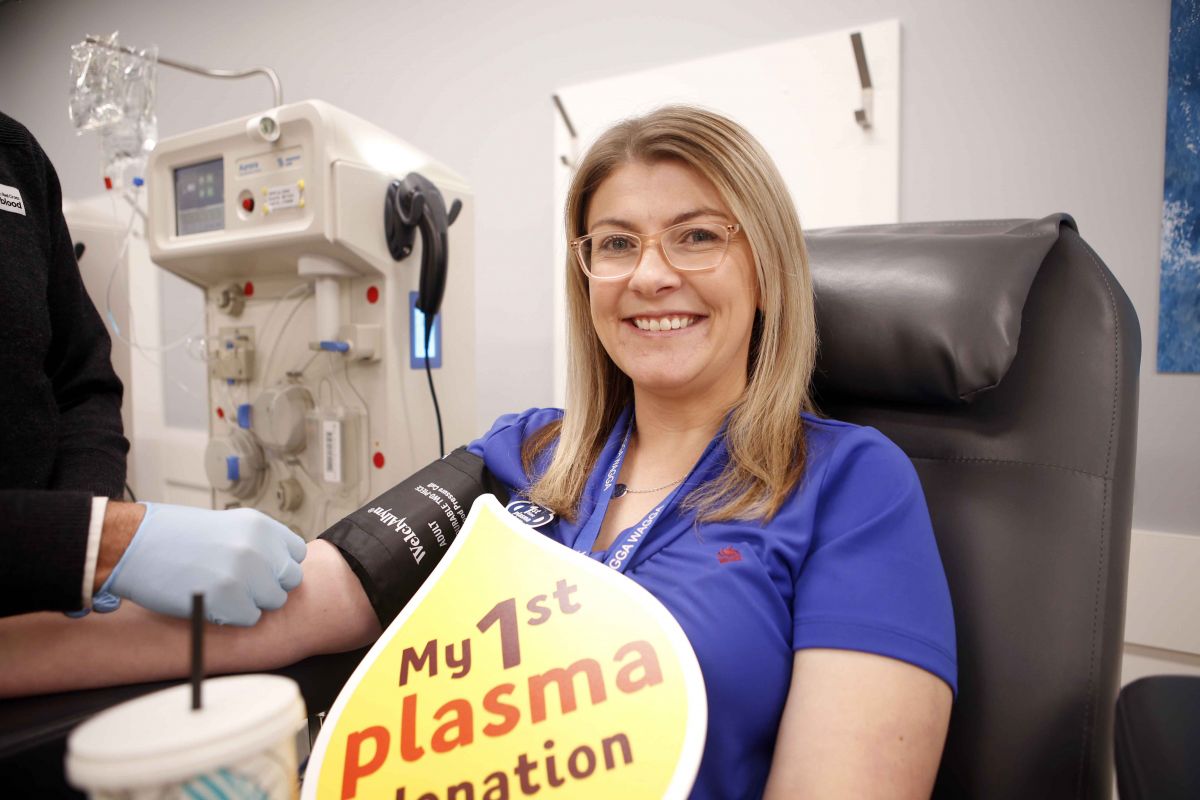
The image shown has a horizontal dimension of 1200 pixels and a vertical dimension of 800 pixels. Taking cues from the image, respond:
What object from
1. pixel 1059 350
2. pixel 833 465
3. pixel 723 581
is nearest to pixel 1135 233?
pixel 1059 350

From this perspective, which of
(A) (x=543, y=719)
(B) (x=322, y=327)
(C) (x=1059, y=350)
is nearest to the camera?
(A) (x=543, y=719)

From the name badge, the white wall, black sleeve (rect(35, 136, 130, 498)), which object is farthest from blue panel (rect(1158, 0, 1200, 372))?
black sleeve (rect(35, 136, 130, 498))

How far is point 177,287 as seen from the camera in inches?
136

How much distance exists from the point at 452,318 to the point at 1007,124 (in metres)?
1.45

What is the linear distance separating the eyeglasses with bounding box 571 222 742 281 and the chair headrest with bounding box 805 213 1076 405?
180 millimetres

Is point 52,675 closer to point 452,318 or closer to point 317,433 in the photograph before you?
point 317,433

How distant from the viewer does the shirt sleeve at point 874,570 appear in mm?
732

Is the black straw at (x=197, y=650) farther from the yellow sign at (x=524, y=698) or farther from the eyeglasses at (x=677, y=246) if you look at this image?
the eyeglasses at (x=677, y=246)

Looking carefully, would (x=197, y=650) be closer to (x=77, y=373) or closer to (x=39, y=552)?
(x=39, y=552)

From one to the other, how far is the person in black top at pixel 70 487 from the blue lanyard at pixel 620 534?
37cm

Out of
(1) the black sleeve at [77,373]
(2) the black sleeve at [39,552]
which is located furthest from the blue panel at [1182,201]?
(1) the black sleeve at [77,373]

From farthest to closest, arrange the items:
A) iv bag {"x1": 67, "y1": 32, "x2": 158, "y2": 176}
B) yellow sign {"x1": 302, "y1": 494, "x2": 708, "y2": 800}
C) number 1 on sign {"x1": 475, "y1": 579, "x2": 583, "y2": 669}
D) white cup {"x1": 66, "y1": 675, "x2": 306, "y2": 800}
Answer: iv bag {"x1": 67, "y1": 32, "x2": 158, "y2": 176}
number 1 on sign {"x1": 475, "y1": 579, "x2": 583, "y2": 669}
yellow sign {"x1": 302, "y1": 494, "x2": 708, "y2": 800}
white cup {"x1": 66, "y1": 675, "x2": 306, "y2": 800}

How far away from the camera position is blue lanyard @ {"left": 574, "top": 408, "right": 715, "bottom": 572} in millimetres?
887

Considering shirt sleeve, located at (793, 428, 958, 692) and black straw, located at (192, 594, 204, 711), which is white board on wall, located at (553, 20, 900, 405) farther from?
black straw, located at (192, 594, 204, 711)
